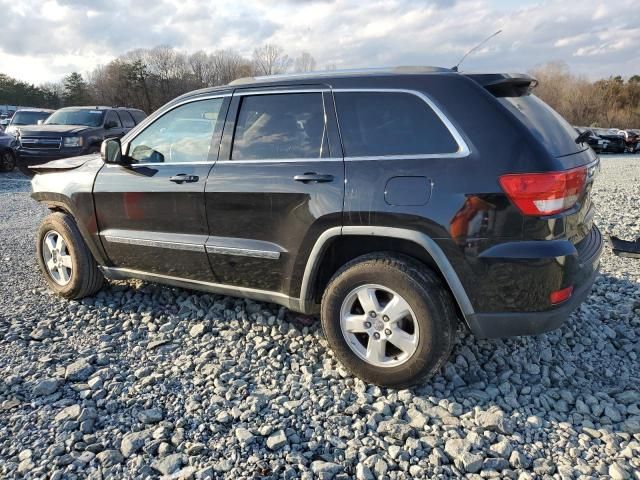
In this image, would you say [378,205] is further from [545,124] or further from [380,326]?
[545,124]

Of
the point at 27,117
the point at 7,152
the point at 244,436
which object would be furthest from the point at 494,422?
the point at 27,117

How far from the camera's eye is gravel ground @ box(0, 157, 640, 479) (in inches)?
93.7

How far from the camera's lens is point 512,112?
2664mm

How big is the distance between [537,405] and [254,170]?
88.8 inches

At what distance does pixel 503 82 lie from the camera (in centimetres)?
277

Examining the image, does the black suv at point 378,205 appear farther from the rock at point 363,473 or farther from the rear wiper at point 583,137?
the rock at point 363,473

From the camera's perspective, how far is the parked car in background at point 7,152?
44.2 ft

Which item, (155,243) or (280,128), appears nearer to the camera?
(280,128)

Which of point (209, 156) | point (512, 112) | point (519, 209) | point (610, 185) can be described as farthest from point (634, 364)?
point (610, 185)

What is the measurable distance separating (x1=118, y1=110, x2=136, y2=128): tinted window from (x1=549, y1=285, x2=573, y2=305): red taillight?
1288 cm

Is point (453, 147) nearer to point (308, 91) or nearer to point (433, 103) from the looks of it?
point (433, 103)

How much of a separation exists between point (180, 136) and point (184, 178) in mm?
418

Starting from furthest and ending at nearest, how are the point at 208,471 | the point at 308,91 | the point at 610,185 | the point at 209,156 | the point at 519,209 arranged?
the point at 610,185, the point at 209,156, the point at 308,91, the point at 519,209, the point at 208,471

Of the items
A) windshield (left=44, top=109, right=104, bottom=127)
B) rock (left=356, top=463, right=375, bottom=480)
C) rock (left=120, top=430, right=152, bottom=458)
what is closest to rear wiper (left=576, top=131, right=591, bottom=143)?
rock (left=356, top=463, right=375, bottom=480)
